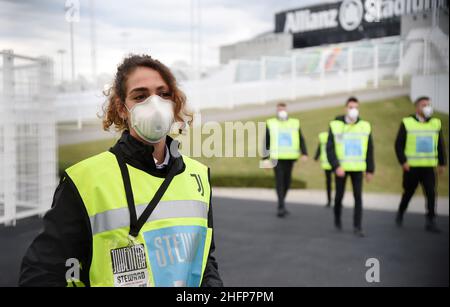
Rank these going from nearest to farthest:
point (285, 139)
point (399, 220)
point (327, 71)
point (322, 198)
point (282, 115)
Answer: point (399, 220) → point (282, 115) → point (285, 139) → point (327, 71) → point (322, 198)

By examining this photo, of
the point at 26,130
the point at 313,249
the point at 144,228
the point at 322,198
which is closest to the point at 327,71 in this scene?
the point at 322,198

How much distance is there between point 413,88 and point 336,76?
1894 millimetres

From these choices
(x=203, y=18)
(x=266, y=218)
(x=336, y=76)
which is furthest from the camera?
(x=336, y=76)

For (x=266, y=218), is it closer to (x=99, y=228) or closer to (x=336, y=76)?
(x=336, y=76)

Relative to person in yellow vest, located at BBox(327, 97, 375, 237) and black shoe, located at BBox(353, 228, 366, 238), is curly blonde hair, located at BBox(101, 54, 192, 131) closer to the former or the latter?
person in yellow vest, located at BBox(327, 97, 375, 237)

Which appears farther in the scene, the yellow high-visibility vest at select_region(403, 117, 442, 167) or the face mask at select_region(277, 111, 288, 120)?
the face mask at select_region(277, 111, 288, 120)

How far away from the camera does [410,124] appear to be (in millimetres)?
4125

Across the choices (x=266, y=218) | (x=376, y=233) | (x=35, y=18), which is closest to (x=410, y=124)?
(x=376, y=233)

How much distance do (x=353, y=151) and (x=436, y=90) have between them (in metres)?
0.86

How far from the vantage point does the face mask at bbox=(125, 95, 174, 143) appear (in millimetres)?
1134

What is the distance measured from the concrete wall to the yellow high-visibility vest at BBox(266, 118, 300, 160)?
1456mm

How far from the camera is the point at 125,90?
1.19 metres

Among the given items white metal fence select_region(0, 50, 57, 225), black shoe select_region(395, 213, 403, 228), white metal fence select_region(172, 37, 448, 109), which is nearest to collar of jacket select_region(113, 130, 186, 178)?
white metal fence select_region(0, 50, 57, 225)

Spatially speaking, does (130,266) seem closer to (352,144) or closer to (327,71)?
(352,144)
